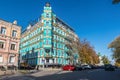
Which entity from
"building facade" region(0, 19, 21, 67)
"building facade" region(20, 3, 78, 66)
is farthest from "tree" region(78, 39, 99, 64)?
"building facade" region(0, 19, 21, 67)

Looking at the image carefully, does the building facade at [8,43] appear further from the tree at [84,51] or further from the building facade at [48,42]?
the tree at [84,51]

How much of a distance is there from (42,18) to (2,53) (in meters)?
29.9

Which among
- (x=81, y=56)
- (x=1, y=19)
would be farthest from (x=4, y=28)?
(x=81, y=56)

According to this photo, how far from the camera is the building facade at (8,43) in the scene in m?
42.7

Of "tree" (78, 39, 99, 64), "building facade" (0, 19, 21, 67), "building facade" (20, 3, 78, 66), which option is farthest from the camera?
"tree" (78, 39, 99, 64)

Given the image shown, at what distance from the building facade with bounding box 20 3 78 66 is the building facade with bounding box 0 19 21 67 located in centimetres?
1819

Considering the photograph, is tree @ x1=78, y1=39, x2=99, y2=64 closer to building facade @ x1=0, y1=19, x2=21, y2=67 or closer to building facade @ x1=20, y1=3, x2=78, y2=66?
building facade @ x1=20, y1=3, x2=78, y2=66

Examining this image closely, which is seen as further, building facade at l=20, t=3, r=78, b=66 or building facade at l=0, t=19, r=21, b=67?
building facade at l=20, t=3, r=78, b=66

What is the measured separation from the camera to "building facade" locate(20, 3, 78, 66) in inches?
2675

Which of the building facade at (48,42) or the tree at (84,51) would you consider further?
the tree at (84,51)

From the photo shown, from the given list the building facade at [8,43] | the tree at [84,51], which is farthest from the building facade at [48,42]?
the building facade at [8,43]

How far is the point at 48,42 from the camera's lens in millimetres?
67688

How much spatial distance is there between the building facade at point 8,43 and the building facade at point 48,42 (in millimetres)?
18194

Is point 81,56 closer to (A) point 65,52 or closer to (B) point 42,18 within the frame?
(A) point 65,52
